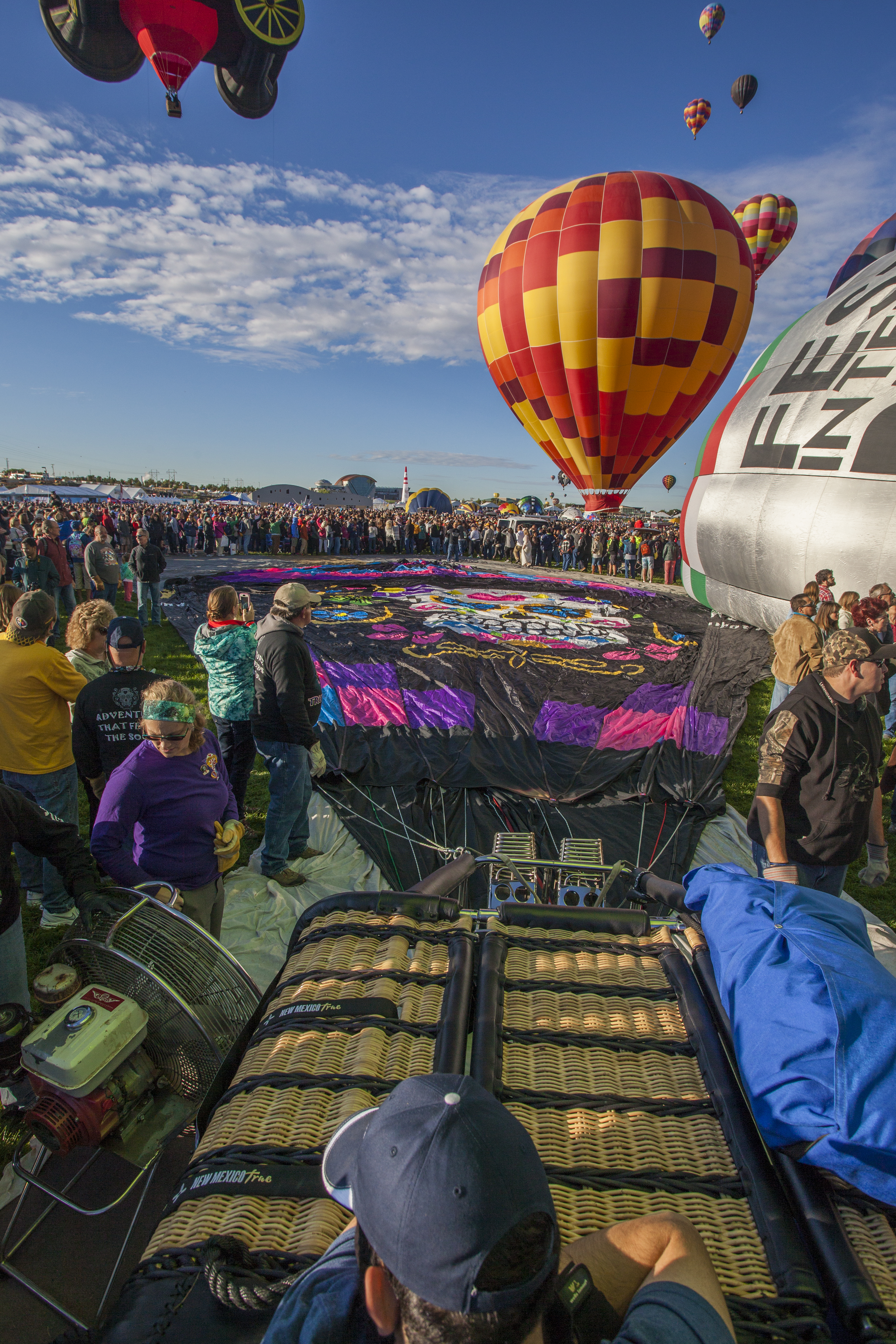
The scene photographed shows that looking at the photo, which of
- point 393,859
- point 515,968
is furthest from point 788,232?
point 515,968

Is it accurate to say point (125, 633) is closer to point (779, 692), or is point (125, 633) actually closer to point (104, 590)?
point (779, 692)

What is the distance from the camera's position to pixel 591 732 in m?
5.68

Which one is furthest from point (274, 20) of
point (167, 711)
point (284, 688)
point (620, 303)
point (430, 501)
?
point (430, 501)

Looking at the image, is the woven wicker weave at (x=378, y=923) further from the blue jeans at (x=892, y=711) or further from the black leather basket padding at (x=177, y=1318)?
the blue jeans at (x=892, y=711)

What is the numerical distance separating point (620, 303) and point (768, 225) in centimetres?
977

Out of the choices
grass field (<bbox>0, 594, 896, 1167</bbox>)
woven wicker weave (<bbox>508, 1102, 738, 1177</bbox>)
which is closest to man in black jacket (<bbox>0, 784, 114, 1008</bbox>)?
grass field (<bbox>0, 594, 896, 1167</bbox>)

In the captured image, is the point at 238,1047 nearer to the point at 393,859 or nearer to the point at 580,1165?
the point at 580,1165

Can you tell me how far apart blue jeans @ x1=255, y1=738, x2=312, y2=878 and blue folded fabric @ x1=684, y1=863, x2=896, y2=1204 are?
2.60 meters

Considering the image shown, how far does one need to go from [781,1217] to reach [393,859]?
3016mm

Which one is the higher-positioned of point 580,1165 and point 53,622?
point 53,622

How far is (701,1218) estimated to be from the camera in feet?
3.66

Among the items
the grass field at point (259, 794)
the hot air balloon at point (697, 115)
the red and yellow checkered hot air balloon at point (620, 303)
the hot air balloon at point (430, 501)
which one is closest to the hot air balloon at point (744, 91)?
the hot air balloon at point (697, 115)

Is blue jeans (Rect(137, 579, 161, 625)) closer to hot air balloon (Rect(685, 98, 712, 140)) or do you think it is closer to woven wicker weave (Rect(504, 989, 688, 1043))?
woven wicker weave (Rect(504, 989, 688, 1043))

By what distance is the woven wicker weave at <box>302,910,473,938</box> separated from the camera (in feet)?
5.89
